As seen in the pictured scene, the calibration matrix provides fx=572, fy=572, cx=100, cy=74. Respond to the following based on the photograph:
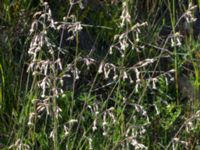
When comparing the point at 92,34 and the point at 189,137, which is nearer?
the point at 189,137

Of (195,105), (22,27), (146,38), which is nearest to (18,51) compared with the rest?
(22,27)

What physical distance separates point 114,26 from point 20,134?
1036 millimetres

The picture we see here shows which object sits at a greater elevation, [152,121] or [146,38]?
[146,38]

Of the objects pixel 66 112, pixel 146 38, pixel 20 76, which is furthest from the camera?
pixel 146 38

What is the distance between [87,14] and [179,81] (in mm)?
720

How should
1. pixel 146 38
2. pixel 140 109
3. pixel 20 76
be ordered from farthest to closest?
pixel 146 38 < pixel 20 76 < pixel 140 109

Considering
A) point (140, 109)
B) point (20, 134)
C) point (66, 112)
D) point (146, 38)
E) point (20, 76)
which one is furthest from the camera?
point (146, 38)

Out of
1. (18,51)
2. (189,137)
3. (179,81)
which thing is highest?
(18,51)

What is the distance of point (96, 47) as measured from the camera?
343 cm

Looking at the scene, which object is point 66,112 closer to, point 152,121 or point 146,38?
point 152,121

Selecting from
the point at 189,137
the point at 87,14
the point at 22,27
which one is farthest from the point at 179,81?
the point at 22,27

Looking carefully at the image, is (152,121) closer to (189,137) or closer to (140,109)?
(189,137)

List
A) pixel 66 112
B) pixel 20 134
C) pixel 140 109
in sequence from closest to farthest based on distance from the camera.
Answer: pixel 140 109
pixel 20 134
pixel 66 112

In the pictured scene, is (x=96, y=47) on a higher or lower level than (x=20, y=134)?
higher
